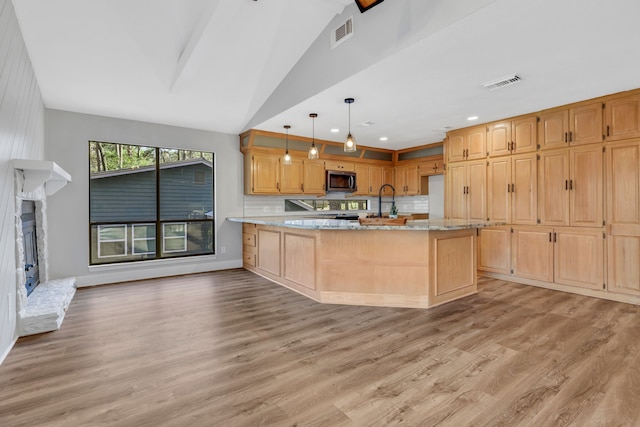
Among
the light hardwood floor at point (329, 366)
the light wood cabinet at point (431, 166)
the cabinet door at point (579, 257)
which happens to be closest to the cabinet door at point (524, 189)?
the cabinet door at point (579, 257)

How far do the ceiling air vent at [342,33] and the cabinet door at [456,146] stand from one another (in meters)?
3.05

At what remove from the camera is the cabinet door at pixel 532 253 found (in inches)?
176

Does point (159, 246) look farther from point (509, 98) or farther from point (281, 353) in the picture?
point (509, 98)

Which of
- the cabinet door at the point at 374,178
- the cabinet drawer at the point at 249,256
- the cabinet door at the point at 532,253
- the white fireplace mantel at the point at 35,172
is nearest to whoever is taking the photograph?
the white fireplace mantel at the point at 35,172

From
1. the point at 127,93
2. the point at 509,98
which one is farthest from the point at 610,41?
the point at 127,93

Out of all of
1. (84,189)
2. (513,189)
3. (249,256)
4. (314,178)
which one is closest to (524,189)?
(513,189)

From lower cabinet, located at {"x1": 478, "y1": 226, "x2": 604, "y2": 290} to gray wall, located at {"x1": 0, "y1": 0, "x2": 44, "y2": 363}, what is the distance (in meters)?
5.82

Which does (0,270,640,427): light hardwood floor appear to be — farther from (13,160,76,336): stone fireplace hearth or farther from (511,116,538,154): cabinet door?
(511,116,538,154): cabinet door

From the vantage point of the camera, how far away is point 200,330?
3.03 metres

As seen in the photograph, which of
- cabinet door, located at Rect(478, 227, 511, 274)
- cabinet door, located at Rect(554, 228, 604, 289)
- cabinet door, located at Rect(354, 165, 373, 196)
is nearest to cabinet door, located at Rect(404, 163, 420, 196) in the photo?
cabinet door, located at Rect(354, 165, 373, 196)

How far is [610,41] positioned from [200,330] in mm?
4340

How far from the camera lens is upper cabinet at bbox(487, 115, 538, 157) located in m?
4.59

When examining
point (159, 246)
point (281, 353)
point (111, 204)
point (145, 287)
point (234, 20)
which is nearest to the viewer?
point (281, 353)

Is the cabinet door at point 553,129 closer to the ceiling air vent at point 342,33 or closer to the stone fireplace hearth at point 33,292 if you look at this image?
the ceiling air vent at point 342,33
